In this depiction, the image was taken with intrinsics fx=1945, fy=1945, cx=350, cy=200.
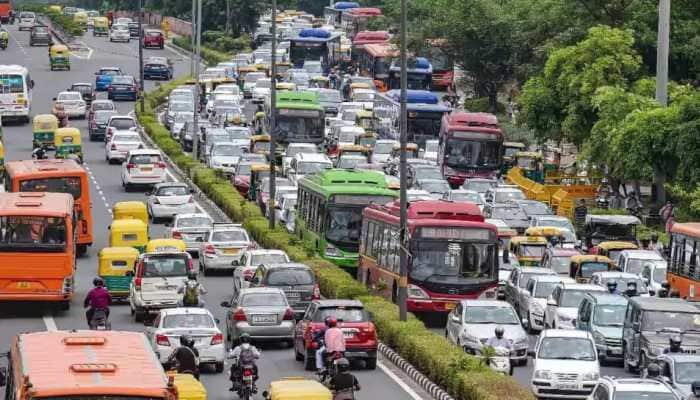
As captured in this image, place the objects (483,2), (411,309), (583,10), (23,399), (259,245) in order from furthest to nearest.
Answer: (483,2)
(583,10)
(259,245)
(411,309)
(23,399)

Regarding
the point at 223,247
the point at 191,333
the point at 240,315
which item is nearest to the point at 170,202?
the point at 223,247

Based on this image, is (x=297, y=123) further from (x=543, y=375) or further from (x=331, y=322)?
(x=543, y=375)

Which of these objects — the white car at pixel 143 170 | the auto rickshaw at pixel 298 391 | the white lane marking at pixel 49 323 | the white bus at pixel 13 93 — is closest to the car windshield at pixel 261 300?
the white lane marking at pixel 49 323

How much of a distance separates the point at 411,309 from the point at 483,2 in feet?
200

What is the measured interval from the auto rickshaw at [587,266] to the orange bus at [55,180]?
13193 millimetres

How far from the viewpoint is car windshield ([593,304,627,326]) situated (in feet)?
133

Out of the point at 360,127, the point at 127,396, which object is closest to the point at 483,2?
the point at 360,127

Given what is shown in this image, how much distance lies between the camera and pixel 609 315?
4053 centimetres

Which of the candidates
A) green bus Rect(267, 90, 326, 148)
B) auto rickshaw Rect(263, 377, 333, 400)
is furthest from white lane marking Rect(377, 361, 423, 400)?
green bus Rect(267, 90, 326, 148)

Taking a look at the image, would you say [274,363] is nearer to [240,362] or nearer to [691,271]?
[240,362]

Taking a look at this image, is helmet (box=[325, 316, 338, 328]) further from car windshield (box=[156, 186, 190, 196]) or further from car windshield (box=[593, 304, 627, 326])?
car windshield (box=[156, 186, 190, 196])

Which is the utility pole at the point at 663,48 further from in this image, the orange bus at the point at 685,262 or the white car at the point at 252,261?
the white car at the point at 252,261

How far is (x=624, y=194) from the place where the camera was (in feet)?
237

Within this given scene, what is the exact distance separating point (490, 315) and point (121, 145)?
135ft
